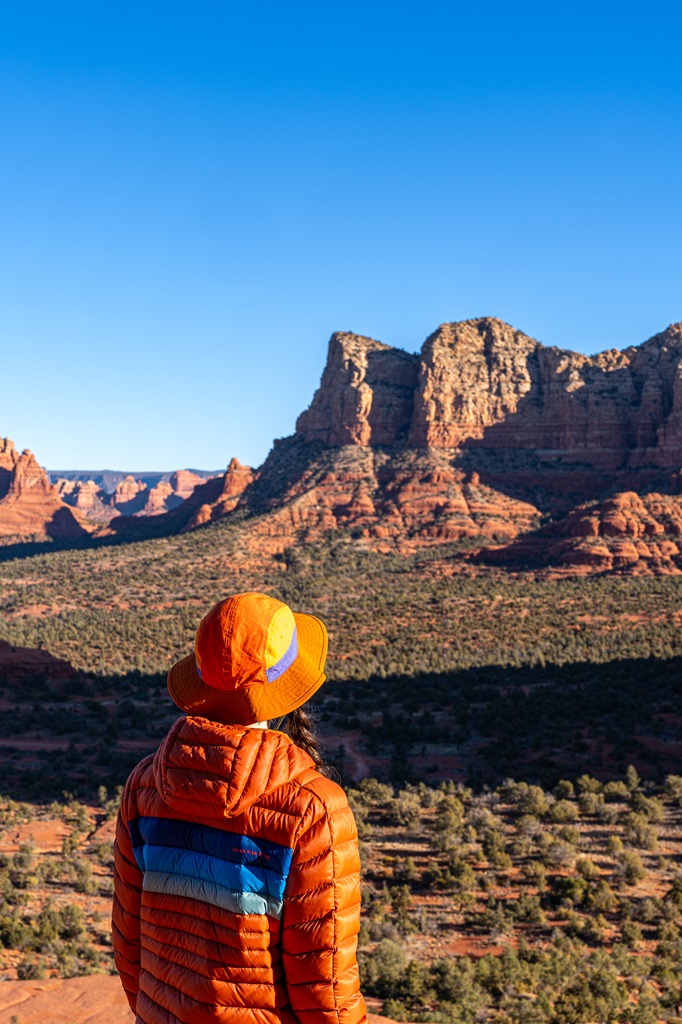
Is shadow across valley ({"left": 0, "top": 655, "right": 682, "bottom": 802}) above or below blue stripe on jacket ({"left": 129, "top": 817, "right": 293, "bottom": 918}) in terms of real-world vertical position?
below

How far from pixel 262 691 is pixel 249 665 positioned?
0.12m

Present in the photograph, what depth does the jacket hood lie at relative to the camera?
249 cm

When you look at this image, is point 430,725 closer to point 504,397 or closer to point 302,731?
point 302,731

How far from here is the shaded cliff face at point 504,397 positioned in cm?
8694

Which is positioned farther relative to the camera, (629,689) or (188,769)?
(629,689)

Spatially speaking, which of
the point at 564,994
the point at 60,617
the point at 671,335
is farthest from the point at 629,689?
the point at 671,335

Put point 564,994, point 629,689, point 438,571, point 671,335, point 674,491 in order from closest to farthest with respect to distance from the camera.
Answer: point 564,994
point 629,689
point 438,571
point 674,491
point 671,335

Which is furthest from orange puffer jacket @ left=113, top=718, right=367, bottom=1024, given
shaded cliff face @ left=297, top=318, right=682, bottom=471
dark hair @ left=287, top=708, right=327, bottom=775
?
shaded cliff face @ left=297, top=318, right=682, bottom=471

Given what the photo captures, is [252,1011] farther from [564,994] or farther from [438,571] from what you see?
[438,571]

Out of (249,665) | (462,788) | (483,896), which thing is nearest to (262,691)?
(249,665)

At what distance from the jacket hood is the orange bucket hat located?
9 centimetres

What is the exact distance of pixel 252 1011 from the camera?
2516 mm

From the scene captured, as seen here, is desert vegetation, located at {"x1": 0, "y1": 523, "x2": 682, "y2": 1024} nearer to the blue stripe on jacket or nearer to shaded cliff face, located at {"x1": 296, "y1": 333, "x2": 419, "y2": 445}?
the blue stripe on jacket

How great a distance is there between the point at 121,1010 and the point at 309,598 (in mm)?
53066
